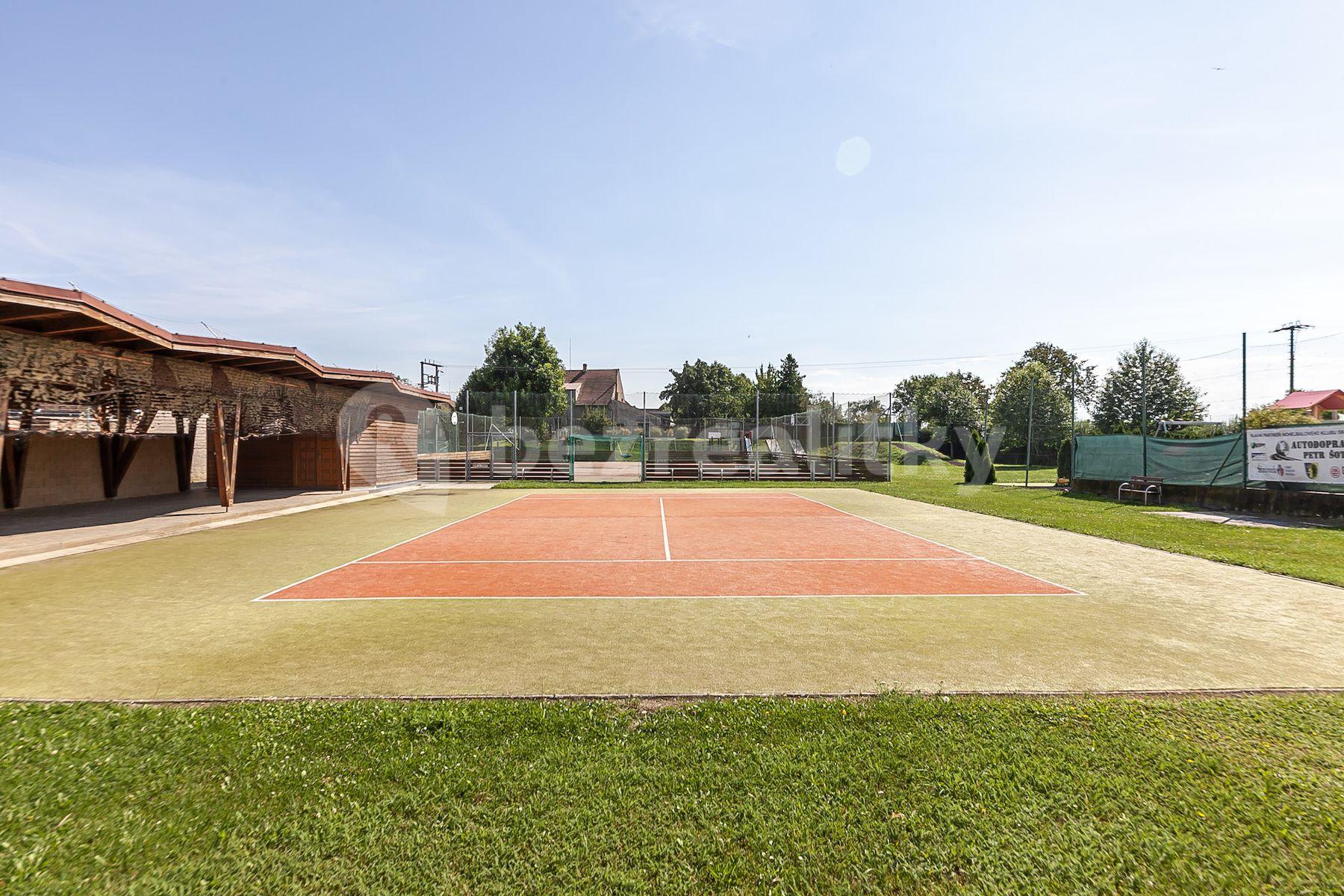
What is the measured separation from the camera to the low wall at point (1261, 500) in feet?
42.2

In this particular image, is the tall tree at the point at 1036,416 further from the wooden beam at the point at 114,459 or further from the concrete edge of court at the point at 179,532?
the wooden beam at the point at 114,459

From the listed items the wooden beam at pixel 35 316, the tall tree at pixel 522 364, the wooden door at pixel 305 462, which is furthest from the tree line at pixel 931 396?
the wooden beam at pixel 35 316

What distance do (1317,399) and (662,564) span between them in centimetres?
4743

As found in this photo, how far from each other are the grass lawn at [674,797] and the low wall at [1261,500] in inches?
533

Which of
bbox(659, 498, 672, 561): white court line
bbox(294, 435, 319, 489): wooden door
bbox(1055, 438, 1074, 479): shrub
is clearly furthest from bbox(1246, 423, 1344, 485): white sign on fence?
bbox(294, 435, 319, 489): wooden door

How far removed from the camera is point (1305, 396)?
36.2 m

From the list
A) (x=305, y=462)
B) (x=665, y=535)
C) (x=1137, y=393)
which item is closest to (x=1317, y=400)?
(x=1137, y=393)

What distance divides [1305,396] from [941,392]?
906 inches

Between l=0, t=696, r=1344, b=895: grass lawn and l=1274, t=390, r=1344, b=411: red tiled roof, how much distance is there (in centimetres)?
4330

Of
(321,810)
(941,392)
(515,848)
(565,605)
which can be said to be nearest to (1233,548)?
(565,605)

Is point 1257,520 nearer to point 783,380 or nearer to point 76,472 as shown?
point 76,472

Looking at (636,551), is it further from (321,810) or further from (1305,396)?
(1305,396)

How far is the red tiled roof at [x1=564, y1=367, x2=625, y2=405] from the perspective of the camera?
63438 millimetres

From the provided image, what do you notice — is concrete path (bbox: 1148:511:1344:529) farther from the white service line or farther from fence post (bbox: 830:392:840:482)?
fence post (bbox: 830:392:840:482)
